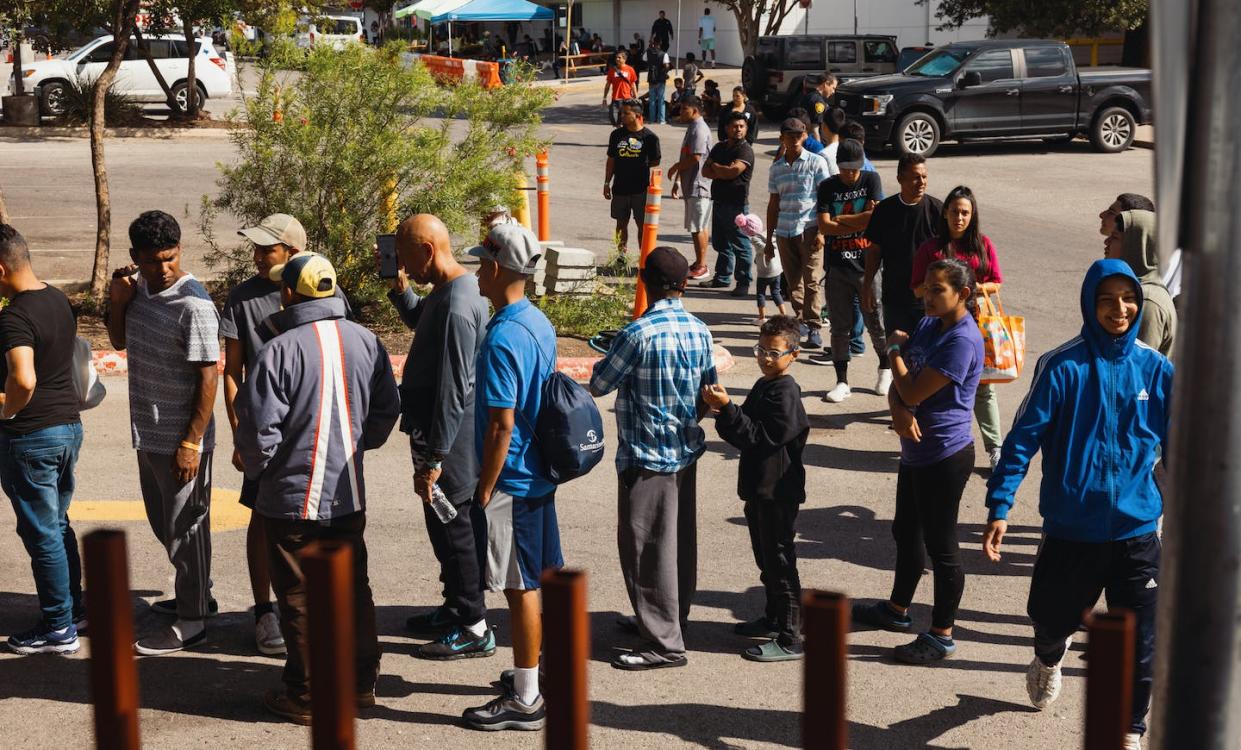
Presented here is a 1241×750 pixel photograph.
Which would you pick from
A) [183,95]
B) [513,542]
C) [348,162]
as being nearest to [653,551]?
[513,542]

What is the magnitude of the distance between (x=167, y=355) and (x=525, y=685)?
201 centimetres

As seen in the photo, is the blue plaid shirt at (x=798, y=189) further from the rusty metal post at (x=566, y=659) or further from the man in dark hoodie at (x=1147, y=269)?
the rusty metal post at (x=566, y=659)

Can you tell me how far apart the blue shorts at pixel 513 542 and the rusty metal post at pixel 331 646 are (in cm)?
332

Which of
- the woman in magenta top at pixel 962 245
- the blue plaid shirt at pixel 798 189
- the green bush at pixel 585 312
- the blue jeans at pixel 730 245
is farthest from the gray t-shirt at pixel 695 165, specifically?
the woman in magenta top at pixel 962 245

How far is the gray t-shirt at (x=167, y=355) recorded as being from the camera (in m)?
5.44

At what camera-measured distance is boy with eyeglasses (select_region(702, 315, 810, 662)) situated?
5652mm

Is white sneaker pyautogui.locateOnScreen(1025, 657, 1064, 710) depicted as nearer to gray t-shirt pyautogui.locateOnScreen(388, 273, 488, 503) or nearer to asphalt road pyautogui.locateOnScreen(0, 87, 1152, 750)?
asphalt road pyautogui.locateOnScreen(0, 87, 1152, 750)

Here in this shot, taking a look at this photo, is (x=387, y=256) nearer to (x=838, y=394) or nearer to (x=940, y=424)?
(x=940, y=424)

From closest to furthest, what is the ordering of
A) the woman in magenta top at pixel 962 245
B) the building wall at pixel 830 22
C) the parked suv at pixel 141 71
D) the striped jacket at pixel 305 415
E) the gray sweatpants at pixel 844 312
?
the striped jacket at pixel 305 415 → the woman in magenta top at pixel 962 245 → the gray sweatpants at pixel 844 312 → the parked suv at pixel 141 71 → the building wall at pixel 830 22

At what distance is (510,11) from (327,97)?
2771 cm

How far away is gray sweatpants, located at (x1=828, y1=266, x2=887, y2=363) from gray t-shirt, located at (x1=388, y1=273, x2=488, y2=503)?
15.7 ft

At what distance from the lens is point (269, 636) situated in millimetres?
5742

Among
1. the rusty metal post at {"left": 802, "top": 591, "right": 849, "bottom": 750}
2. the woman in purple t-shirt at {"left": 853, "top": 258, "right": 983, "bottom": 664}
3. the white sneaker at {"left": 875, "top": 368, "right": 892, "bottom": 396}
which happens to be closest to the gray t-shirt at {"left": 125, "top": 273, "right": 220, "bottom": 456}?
the woman in purple t-shirt at {"left": 853, "top": 258, "right": 983, "bottom": 664}

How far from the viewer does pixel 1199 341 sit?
1517mm
